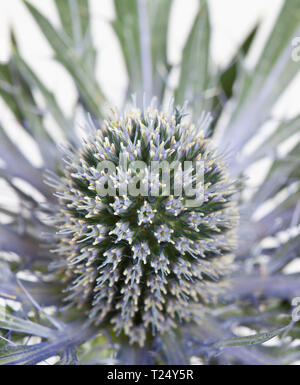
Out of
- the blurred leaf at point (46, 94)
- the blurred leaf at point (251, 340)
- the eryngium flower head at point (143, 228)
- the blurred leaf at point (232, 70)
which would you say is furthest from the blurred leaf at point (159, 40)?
the blurred leaf at point (251, 340)

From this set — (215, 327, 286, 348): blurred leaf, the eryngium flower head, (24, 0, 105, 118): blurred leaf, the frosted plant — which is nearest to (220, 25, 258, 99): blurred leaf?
the frosted plant

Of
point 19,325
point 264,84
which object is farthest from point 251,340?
point 264,84

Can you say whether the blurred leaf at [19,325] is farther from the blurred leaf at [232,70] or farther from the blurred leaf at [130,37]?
the blurred leaf at [232,70]

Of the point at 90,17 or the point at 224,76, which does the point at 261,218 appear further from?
the point at 90,17

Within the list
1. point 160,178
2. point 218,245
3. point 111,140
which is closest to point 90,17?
point 111,140

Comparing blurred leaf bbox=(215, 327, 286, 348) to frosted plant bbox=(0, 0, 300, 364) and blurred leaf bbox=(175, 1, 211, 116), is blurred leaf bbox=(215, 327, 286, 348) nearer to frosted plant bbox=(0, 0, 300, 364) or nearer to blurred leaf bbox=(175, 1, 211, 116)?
frosted plant bbox=(0, 0, 300, 364)

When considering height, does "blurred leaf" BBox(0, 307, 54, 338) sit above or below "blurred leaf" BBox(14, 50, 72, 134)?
below

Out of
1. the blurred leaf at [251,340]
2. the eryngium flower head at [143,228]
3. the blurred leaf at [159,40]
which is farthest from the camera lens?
the blurred leaf at [159,40]
